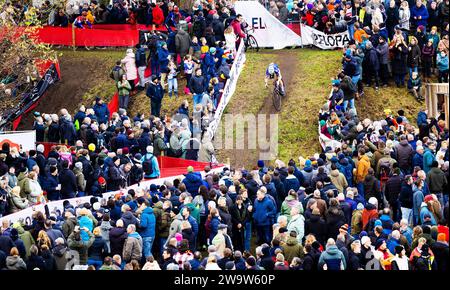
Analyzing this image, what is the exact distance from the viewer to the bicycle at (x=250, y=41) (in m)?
44.2

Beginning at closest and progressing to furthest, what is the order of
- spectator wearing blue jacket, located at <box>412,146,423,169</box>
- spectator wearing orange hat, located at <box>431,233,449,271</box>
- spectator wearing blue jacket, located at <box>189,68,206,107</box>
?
spectator wearing orange hat, located at <box>431,233,449,271</box> → spectator wearing blue jacket, located at <box>412,146,423,169</box> → spectator wearing blue jacket, located at <box>189,68,206,107</box>

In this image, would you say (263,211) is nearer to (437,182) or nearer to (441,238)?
(437,182)

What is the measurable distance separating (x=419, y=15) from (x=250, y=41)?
5.32m

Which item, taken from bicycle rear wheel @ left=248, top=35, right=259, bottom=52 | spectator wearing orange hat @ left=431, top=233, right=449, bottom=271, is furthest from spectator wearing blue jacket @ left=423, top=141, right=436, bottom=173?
bicycle rear wheel @ left=248, top=35, right=259, bottom=52

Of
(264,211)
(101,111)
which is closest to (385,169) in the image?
(264,211)

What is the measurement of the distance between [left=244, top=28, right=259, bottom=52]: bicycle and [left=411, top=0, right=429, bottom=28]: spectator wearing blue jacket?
5013mm

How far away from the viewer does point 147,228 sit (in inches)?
1125

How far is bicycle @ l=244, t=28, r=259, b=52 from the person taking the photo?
44.2 metres

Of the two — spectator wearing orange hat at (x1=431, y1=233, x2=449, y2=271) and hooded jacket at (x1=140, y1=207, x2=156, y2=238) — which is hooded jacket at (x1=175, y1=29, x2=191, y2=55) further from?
spectator wearing orange hat at (x1=431, y1=233, x2=449, y2=271)

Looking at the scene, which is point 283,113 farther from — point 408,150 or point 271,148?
point 408,150

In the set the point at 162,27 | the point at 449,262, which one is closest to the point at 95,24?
the point at 162,27

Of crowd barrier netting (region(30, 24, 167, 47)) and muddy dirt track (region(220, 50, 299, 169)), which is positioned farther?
crowd barrier netting (region(30, 24, 167, 47))

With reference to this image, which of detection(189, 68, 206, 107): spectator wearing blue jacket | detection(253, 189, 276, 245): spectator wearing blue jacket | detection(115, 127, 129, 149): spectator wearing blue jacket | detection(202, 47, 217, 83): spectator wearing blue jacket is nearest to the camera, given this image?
detection(253, 189, 276, 245): spectator wearing blue jacket

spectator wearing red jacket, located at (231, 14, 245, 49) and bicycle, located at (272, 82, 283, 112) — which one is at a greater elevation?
spectator wearing red jacket, located at (231, 14, 245, 49)
